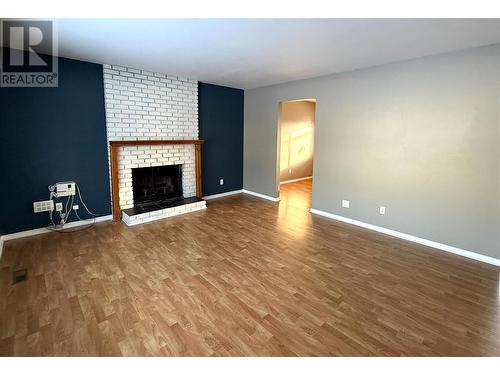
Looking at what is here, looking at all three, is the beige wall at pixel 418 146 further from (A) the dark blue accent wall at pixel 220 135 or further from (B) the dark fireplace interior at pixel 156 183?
(B) the dark fireplace interior at pixel 156 183

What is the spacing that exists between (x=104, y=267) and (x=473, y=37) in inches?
175

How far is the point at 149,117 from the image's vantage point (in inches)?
172

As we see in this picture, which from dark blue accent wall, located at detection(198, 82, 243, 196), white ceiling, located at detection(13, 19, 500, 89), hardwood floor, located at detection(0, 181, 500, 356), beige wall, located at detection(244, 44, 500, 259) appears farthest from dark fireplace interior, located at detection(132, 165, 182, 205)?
beige wall, located at detection(244, 44, 500, 259)

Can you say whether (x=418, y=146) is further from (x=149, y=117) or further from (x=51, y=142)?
(x=51, y=142)

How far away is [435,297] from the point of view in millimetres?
2268

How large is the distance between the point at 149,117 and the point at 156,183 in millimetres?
1181

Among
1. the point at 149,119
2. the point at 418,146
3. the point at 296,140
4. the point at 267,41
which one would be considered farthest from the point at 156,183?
the point at 296,140

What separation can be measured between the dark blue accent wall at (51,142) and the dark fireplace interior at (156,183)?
1.72ft

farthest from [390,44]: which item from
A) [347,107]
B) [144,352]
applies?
[144,352]

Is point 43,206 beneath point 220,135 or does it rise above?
beneath

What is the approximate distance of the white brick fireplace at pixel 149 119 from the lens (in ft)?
13.0

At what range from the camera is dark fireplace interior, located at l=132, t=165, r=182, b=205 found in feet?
14.5

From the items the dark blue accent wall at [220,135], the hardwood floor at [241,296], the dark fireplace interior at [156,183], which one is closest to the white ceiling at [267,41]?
the dark blue accent wall at [220,135]

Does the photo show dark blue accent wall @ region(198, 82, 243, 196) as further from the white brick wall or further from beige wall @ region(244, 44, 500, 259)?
beige wall @ region(244, 44, 500, 259)
